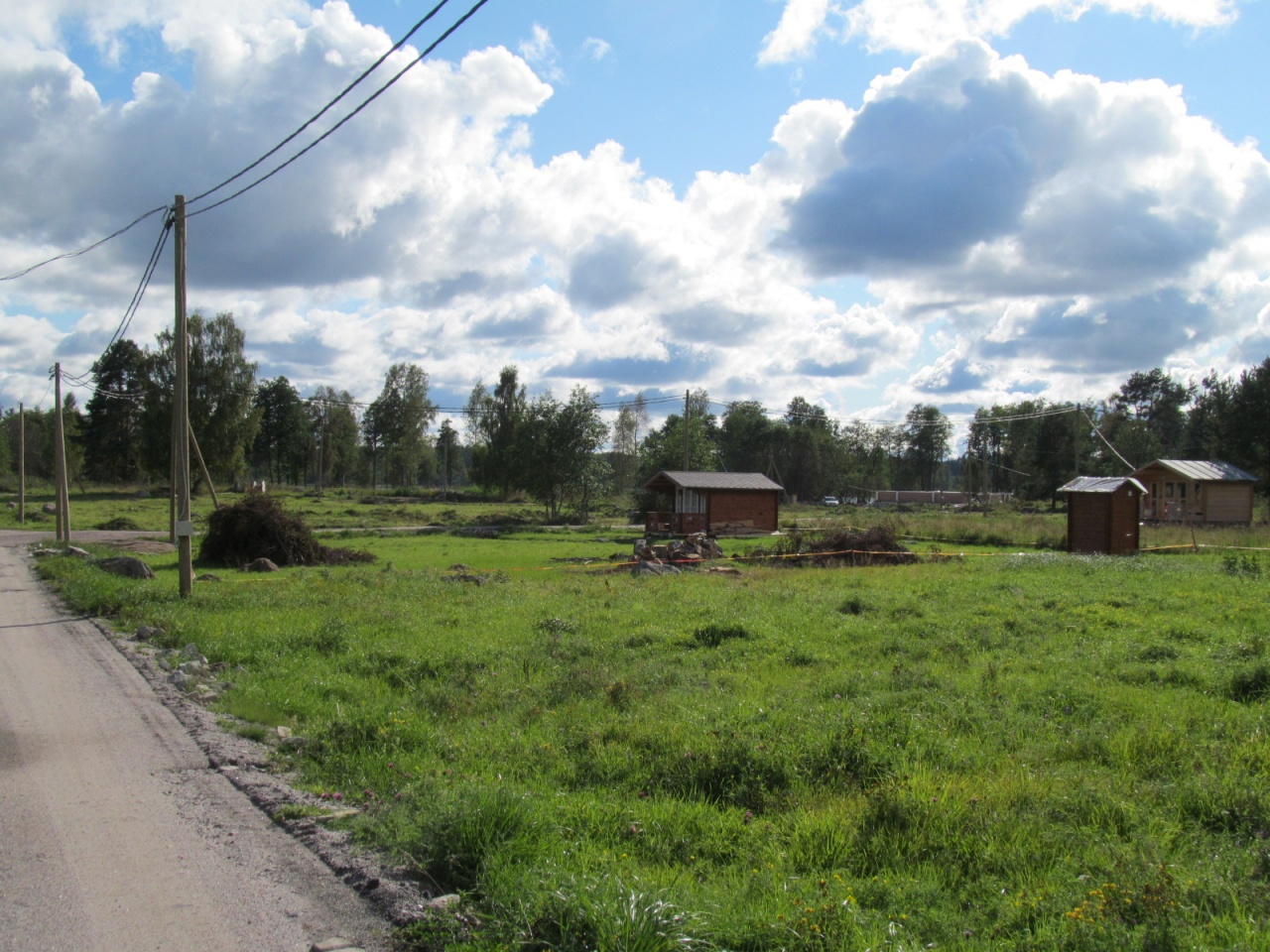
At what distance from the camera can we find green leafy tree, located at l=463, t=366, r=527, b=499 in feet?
304

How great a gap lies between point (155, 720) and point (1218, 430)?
Result: 2830 inches

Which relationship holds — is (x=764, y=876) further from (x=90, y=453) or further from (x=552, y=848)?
(x=90, y=453)

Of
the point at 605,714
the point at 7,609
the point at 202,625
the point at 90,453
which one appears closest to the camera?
the point at 605,714

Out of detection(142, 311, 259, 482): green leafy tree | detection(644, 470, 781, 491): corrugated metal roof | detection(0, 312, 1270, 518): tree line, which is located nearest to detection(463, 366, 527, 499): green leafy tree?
detection(0, 312, 1270, 518): tree line

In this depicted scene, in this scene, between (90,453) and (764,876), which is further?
(90,453)

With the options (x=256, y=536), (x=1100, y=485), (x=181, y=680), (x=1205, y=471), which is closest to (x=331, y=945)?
(x=181, y=680)

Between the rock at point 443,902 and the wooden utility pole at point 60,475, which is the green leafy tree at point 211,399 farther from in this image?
the rock at point 443,902

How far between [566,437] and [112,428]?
5810cm

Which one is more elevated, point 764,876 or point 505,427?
point 505,427

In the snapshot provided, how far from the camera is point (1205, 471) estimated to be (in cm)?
4847

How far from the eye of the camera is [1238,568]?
845 inches

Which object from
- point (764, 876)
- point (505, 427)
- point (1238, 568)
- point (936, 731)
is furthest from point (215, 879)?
point (505, 427)

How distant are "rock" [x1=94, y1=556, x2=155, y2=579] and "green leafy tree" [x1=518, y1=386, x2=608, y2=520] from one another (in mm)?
40983

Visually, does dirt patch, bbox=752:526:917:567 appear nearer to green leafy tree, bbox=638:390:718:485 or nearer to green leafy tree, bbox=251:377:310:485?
green leafy tree, bbox=638:390:718:485
